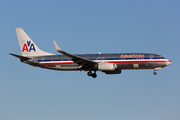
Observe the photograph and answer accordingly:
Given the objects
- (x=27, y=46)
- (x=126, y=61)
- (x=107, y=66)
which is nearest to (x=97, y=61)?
(x=107, y=66)

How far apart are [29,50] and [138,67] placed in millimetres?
23193

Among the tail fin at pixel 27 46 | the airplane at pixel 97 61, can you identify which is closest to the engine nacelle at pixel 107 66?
the airplane at pixel 97 61

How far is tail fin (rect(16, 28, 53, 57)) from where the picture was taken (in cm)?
6119

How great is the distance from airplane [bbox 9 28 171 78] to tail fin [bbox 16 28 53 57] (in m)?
0.60

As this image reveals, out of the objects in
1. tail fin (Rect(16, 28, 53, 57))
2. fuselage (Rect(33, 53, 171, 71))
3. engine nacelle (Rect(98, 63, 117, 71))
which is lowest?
engine nacelle (Rect(98, 63, 117, 71))

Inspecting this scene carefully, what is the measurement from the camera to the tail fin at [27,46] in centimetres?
6119

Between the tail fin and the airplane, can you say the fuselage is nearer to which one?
the airplane

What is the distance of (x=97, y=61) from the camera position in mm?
55219

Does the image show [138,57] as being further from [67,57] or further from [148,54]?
[67,57]

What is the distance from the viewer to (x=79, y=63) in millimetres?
54781

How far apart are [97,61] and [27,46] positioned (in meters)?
16.4

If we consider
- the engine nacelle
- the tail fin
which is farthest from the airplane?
the tail fin

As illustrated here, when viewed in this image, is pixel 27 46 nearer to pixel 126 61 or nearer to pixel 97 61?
pixel 97 61

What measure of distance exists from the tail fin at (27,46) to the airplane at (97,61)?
23.6 inches
